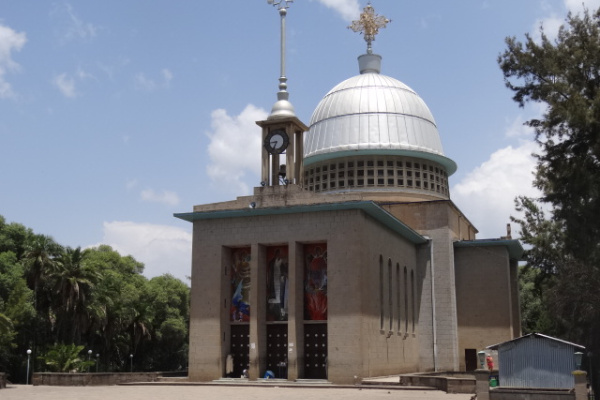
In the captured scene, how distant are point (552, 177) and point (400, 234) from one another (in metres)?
13.5

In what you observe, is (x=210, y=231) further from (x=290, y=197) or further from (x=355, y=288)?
(x=355, y=288)

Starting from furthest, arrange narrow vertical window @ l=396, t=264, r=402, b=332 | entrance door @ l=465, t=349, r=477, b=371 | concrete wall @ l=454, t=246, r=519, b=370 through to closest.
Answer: entrance door @ l=465, t=349, r=477, b=371 → concrete wall @ l=454, t=246, r=519, b=370 → narrow vertical window @ l=396, t=264, r=402, b=332

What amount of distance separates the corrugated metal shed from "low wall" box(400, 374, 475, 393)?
434 cm

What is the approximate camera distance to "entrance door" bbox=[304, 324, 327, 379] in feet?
108

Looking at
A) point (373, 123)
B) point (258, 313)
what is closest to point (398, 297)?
point (258, 313)

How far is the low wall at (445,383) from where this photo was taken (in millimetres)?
26016

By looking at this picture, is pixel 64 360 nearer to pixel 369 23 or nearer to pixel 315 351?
pixel 315 351

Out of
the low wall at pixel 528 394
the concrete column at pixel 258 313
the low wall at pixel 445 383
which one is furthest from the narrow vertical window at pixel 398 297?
the low wall at pixel 528 394

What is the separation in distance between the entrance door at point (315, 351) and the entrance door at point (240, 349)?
2940mm

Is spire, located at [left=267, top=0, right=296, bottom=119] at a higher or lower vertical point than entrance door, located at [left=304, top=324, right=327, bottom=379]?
higher

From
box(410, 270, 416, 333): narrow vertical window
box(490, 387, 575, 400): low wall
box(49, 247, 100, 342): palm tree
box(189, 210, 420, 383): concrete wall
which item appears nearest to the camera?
box(490, 387, 575, 400): low wall

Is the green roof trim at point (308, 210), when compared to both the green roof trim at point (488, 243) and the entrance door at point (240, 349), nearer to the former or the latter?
the entrance door at point (240, 349)

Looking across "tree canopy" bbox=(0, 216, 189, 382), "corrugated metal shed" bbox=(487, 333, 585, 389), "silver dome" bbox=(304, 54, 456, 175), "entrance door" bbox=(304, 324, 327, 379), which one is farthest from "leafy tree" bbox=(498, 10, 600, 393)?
"tree canopy" bbox=(0, 216, 189, 382)

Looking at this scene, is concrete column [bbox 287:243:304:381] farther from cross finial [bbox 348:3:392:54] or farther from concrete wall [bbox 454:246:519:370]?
cross finial [bbox 348:3:392:54]
